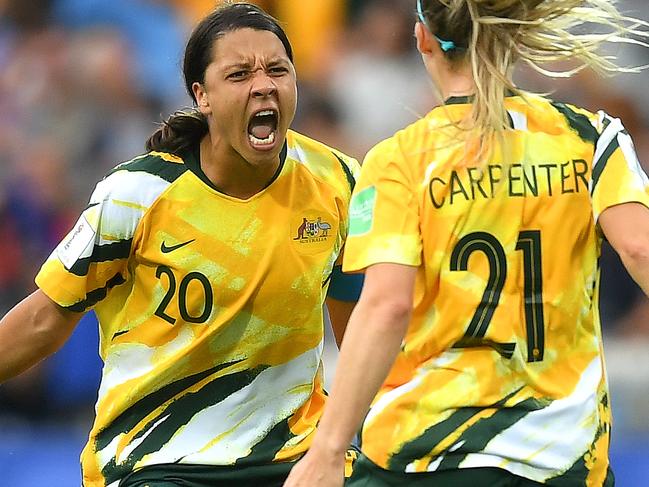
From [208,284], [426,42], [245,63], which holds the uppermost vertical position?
[426,42]

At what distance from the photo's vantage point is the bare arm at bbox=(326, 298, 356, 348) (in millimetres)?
4141

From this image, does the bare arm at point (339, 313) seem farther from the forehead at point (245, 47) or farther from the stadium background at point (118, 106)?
the stadium background at point (118, 106)

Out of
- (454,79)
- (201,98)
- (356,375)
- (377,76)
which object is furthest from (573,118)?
(377,76)

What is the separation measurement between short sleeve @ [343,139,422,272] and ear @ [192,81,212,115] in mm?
1037

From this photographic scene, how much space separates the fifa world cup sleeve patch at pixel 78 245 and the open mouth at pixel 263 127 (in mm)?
524

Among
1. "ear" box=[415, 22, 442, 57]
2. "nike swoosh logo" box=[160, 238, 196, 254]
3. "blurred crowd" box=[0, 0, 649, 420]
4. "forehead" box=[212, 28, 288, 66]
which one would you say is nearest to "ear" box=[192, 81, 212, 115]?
"forehead" box=[212, 28, 288, 66]

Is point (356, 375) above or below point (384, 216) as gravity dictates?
below

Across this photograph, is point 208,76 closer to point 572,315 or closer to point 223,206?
point 223,206

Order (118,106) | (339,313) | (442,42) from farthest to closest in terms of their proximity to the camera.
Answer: (118,106)
(339,313)
(442,42)

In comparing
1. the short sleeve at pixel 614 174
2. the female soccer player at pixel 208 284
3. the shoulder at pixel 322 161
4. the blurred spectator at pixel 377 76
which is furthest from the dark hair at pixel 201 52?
the blurred spectator at pixel 377 76

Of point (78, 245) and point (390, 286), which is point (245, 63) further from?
point (390, 286)

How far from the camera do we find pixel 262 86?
146 inches

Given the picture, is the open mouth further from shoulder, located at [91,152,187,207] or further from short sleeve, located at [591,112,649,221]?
short sleeve, located at [591,112,649,221]

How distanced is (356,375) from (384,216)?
359mm
